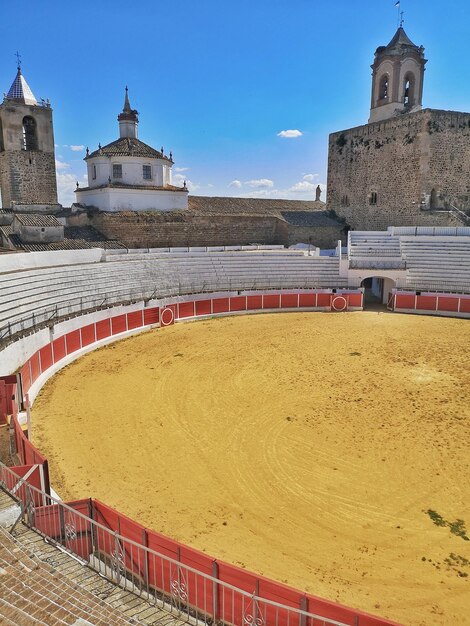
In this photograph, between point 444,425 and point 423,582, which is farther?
point 444,425

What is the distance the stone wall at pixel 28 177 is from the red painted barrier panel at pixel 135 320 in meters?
14.8

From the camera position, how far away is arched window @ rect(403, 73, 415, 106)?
34.7 m

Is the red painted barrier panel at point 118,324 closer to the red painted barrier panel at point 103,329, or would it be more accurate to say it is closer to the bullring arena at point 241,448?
the bullring arena at point 241,448

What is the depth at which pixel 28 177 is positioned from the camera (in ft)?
107

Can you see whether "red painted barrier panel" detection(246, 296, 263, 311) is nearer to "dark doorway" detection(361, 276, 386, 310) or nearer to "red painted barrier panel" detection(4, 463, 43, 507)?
"dark doorway" detection(361, 276, 386, 310)

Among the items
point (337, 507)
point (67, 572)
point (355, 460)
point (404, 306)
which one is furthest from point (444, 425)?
point (404, 306)

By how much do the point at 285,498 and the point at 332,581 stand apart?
213cm

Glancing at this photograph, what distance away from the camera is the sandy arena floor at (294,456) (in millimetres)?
7082

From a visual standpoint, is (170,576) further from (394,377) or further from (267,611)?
(394,377)

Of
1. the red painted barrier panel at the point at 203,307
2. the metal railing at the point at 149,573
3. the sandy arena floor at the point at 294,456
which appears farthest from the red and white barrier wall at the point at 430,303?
the metal railing at the point at 149,573

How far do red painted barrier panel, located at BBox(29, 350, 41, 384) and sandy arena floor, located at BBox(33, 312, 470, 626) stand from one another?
56cm

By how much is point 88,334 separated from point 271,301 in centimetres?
1193

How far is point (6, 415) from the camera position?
10.2 m

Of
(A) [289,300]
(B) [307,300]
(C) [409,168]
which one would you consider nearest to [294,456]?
(A) [289,300]
